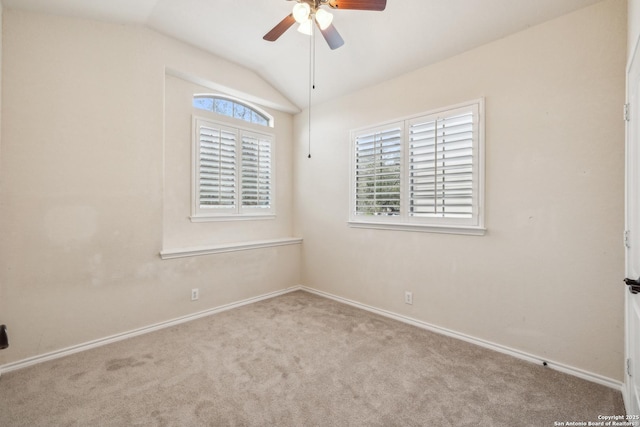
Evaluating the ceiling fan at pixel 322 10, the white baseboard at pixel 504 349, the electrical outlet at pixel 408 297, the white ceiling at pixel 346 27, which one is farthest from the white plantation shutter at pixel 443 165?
the ceiling fan at pixel 322 10

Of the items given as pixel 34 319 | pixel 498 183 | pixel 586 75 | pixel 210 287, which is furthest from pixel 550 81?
pixel 34 319

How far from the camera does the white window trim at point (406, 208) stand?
8.80 feet

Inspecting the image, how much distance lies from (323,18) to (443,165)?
1747 millimetres

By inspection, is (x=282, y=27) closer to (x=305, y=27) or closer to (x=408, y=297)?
(x=305, y=27)

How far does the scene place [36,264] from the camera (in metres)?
2.40

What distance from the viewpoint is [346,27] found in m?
2.93

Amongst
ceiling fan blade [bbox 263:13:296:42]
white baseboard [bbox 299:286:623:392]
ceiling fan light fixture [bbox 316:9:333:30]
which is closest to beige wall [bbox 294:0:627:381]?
white baseboard [bbox 299:286:623:392]

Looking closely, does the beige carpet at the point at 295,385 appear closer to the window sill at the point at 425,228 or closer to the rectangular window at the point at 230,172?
the window sill at the point at 425,228

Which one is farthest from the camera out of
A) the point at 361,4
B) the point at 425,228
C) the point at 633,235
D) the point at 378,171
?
the point at 378,171

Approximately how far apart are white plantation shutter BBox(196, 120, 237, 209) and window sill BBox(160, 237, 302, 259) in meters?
0.56

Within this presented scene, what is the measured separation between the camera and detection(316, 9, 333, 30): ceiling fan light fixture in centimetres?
211

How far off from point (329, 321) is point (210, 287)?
1478mm

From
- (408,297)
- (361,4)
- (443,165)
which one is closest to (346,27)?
(361,4)

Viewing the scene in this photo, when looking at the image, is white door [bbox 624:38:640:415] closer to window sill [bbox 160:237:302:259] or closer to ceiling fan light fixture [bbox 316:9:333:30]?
ceiling fan light fixture [bbox 316:9:333:30]
